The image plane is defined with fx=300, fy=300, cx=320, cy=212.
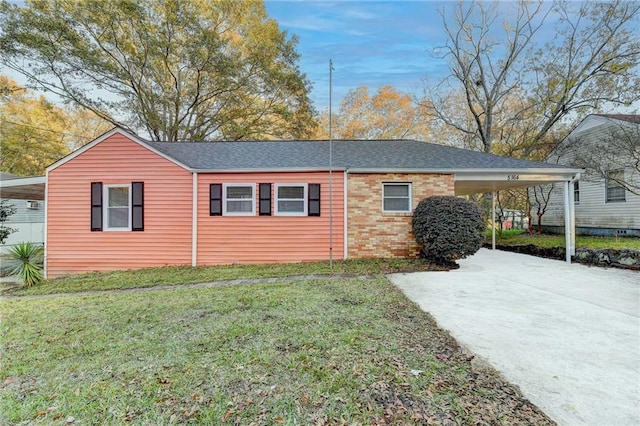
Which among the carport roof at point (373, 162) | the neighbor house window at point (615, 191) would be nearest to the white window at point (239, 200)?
the carport roof at point (373, 162)

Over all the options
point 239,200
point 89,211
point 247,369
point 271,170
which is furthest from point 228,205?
point 247,369

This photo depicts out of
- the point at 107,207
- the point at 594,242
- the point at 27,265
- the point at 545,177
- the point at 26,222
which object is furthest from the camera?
the point at 26,222

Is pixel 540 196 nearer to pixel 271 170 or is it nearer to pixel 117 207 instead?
pixel 271 170

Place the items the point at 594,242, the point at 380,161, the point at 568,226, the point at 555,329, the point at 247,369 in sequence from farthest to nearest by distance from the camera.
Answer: the point at 594,242 → the point at 380,161 → the point at 568,226 → the point at 555,329 → the point at 247,369

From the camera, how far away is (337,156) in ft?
32.9

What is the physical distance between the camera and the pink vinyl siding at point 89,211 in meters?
9.08

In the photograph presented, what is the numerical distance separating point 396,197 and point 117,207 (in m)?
8.64

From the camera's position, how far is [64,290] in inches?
271

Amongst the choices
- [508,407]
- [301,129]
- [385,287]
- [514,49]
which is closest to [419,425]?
[508,407]

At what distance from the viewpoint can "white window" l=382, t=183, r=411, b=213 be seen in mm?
9312

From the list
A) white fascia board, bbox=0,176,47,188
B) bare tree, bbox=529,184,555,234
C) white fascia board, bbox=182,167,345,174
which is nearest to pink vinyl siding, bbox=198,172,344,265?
white fascia board, bbox=182,167,345,174

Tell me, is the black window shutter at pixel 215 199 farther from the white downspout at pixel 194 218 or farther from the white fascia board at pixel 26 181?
the white fascia board at pixel 26 181

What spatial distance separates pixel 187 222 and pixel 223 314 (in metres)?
5.61

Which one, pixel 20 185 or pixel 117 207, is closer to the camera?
pixel 20 185
